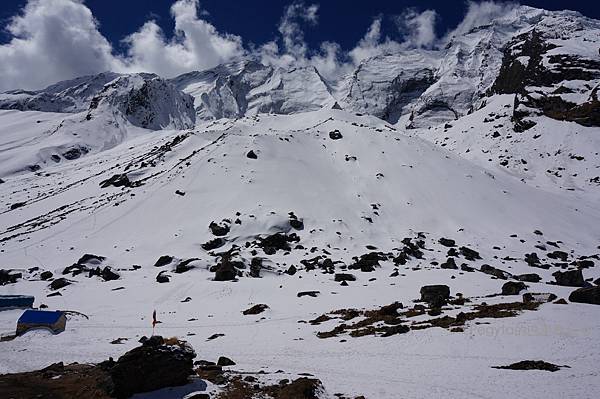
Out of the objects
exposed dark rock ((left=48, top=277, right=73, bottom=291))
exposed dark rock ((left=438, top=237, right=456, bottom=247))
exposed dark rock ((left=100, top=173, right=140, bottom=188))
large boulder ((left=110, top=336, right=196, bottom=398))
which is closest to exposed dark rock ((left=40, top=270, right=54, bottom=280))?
exposed dark rock ((left=48, top=277, right=73, bottom=291))

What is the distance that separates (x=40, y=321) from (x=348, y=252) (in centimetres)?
3261

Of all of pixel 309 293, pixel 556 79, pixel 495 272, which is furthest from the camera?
pixel 556 79

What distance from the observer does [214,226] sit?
178 ft

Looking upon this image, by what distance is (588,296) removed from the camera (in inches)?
862

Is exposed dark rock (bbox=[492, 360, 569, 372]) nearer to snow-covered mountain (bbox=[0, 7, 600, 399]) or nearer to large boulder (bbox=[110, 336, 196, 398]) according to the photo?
snow-covered mountain (bbox=[0, 7, 600, 399])

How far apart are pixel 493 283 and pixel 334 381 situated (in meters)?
23.3

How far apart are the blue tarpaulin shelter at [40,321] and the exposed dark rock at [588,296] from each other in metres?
28.1

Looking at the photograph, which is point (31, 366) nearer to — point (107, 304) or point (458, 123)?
point (107, 304)

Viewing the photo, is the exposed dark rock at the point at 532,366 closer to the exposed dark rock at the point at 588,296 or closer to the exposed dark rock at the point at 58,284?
the exposed dark rock at the point at 588,296

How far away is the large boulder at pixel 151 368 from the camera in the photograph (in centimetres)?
1280

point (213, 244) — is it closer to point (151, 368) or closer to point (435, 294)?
point (435, 294)

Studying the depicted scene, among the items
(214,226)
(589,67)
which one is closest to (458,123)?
(589,67)

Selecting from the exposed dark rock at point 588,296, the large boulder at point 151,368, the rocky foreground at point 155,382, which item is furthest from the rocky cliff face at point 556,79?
the large boulder at point 151,368

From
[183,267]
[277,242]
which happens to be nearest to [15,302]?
[183,267]
